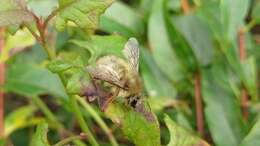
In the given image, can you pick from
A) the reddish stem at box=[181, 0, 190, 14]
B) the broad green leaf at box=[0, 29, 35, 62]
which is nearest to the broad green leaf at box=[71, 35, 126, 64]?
the broad green leaf at box=[0, 29, 35, 62]

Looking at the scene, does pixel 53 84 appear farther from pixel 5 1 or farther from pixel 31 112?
pixel 5 1

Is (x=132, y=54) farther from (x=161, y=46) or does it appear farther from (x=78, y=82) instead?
(x=161, y=46)

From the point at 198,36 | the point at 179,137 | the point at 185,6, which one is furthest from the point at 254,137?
the point at 185,6

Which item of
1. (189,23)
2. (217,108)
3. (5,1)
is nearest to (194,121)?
(217,108)

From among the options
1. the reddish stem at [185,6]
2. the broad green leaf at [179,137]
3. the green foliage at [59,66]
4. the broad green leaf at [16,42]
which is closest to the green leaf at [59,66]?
the green foliage at [59,66]

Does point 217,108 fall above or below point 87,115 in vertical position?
above

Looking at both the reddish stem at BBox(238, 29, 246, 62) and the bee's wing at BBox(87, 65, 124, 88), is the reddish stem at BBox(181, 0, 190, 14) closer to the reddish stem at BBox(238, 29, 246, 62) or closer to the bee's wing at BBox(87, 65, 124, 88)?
the reddish stem at BBox(238, 29, 246, 62)
